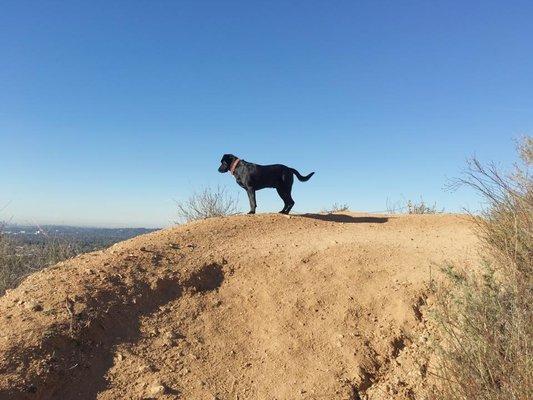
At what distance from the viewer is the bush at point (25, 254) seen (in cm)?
1342

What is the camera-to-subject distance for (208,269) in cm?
634

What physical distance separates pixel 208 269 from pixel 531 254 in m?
4.09

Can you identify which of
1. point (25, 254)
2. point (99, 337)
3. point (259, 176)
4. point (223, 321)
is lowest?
point (99, 337)

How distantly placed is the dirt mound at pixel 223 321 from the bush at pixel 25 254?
782 cm

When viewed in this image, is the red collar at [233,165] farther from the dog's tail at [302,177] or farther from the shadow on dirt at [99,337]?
the shadow on dirt at [99,337]

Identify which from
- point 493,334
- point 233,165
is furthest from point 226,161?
point 493,334

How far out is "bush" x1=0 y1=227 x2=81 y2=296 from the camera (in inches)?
529

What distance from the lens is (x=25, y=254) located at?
1435 cm

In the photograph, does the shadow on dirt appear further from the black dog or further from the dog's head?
the dog's head

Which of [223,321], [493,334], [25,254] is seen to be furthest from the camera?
[25,254]

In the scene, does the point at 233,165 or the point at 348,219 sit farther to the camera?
the point at 348,219

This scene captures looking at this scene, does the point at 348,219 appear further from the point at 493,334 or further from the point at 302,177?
the point at 493,334

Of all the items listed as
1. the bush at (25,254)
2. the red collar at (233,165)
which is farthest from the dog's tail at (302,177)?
the bush at (25,254)

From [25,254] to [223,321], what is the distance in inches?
452
